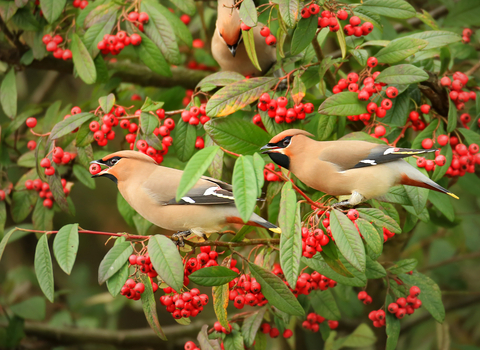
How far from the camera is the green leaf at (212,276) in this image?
5.68 feet

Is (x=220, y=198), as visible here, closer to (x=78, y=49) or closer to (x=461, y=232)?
(x=78, y=49)

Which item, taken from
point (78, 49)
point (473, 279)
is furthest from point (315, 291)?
point (473, 279)

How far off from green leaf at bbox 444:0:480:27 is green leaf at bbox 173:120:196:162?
6.18 feet

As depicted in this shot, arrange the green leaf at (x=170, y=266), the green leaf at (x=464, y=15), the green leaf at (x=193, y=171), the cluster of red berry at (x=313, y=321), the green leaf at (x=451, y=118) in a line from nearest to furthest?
the green leaf at (x=193, y=171) → the green leaf at (x=170, y=266) → the green leaf at (x=451, y=118) → the cluster of red berry at (x=313, y=321) → the green leaf at (x=464, y=15)

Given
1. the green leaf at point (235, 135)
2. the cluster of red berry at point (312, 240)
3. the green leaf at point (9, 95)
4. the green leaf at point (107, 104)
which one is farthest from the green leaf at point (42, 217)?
the cluster of red berry at point (312, 240)

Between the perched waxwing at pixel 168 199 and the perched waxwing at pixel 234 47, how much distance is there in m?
0.94

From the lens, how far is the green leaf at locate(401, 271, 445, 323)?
7.54ft

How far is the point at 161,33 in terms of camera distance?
8.16ft

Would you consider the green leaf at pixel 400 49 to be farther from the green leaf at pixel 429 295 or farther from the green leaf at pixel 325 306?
the green leaf at pixel 325 306

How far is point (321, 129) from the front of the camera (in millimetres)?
2113

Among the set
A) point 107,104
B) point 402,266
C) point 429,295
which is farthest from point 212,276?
point 429,295

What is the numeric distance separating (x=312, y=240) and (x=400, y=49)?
93 centimetres

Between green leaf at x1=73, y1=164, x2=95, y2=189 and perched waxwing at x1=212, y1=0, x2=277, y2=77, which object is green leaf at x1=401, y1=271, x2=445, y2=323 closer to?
perched waxwing at x1=212, y1=0, x2=277, y2=77

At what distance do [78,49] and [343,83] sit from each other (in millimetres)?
1294
